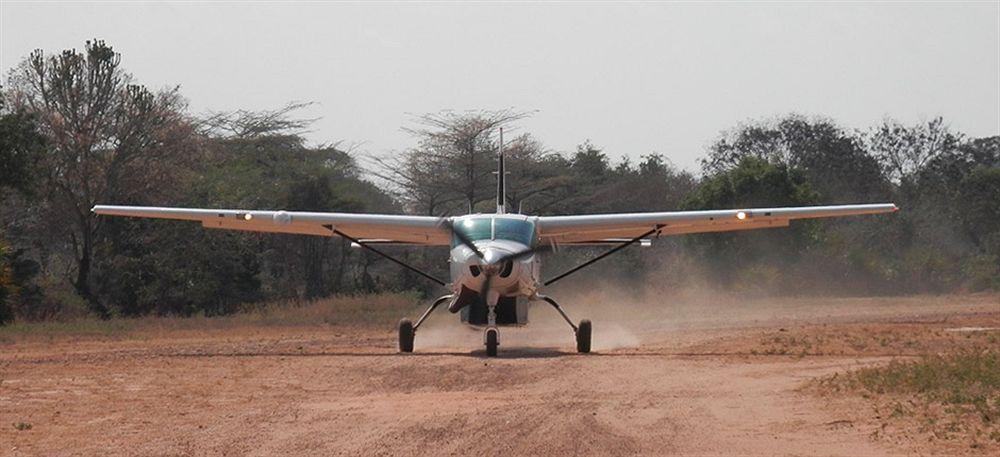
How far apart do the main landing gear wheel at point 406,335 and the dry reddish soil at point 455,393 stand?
0.38 meters

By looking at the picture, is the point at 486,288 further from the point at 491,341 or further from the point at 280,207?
the point at 280,207

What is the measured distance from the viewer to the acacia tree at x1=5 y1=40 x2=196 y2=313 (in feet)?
136

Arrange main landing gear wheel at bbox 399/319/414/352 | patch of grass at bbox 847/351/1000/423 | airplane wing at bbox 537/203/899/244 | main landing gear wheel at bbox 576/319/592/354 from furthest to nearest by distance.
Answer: airplane wing at bbox 537/203/899/244
main landing gear wheel at bbox 399/319/414/352
main landing gear wheel at bbox 576/319/592/354
patch of grass at bbox 847/351/1000/423

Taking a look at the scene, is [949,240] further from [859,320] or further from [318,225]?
[318,225]

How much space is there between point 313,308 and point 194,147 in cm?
1246

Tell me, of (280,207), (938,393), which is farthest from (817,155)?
(938,393)

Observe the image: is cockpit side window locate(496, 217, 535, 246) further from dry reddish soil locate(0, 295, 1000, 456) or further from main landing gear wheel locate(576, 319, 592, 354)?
dry reddish soil locate(0, 295, 1000, 456)

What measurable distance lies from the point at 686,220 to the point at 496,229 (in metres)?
3.37

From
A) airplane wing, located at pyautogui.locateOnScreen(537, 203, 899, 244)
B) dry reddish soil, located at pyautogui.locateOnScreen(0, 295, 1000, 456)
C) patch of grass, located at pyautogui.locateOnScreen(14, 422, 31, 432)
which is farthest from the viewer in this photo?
airplane wing, located at pyautogui.locateOnScreen(537, 203, 899, 244)

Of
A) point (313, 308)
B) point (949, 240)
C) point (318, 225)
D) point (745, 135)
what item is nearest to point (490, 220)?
point (318, 225)

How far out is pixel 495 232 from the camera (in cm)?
2203

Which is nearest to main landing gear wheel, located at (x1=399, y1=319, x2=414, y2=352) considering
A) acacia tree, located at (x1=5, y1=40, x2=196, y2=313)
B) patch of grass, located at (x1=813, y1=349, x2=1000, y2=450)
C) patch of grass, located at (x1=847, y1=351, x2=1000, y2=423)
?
patch of grass, located at (x1=813, y1=349, x2=1000, y2=450)

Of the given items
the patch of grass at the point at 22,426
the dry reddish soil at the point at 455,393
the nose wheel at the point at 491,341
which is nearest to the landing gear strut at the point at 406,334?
the dry reddish soil at the point at 455,393

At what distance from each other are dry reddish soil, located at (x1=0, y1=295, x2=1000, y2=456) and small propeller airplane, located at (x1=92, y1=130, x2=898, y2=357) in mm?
738
